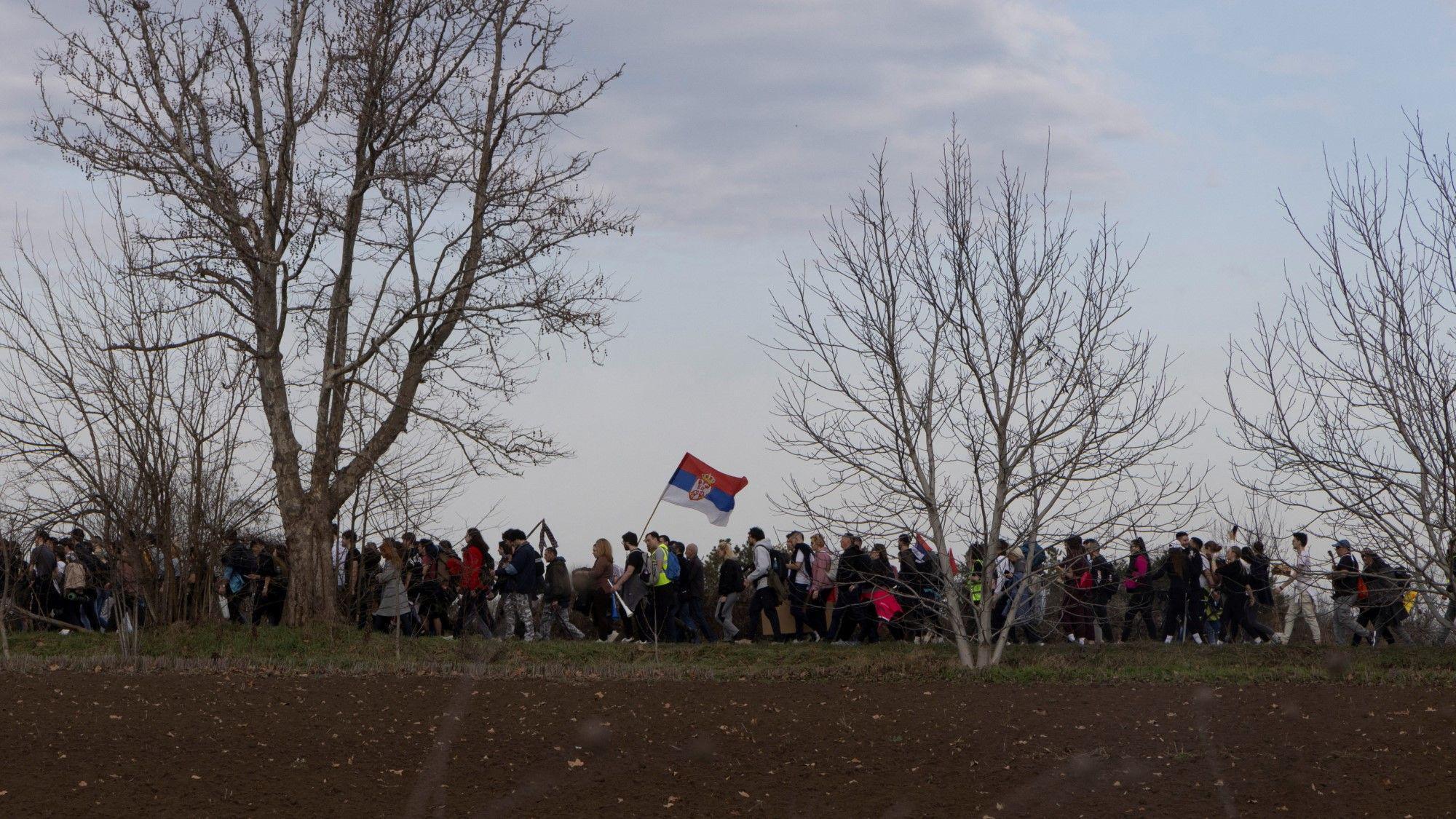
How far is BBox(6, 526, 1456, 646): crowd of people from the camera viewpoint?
17.9m

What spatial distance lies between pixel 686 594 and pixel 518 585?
2381 millimetres

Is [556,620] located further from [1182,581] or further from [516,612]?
[1182,581]

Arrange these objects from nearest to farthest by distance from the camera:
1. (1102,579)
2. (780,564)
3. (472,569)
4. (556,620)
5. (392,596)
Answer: (472,569), (1102,579), (392,596), (780,564), (556,620)

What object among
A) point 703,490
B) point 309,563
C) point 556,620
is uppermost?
point 703,490

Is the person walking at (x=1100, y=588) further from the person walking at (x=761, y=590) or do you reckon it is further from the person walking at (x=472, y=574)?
the person walking at (x=472, y=574)

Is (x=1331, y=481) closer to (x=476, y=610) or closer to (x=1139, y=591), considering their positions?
(x=1139, y=591)

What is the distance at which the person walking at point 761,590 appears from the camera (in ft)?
64.7

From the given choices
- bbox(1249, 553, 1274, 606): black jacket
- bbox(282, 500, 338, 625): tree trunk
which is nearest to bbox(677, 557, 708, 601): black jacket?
bbox(282, 500, 338, 625): tree trunk

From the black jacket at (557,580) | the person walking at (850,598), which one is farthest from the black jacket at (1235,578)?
the black jacket at (557,580)

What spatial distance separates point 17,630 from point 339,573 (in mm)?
4439

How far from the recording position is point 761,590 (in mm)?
19875

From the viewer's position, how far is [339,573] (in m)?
20.6

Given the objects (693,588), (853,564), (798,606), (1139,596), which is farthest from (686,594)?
(1139,596)

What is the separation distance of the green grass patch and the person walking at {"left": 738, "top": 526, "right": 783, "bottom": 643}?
141 cm
